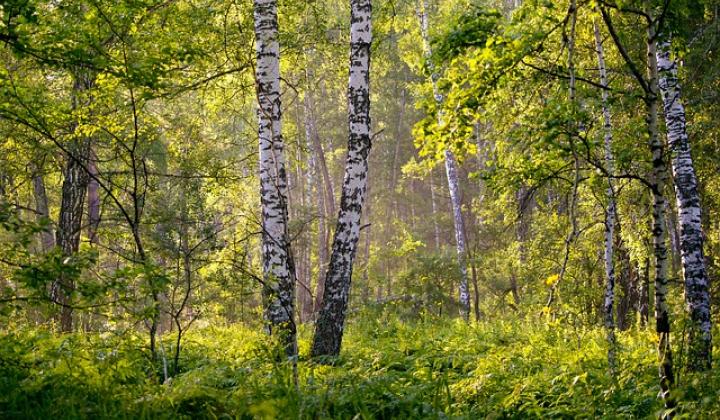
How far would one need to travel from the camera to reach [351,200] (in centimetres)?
773

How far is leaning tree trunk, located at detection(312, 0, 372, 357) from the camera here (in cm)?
757

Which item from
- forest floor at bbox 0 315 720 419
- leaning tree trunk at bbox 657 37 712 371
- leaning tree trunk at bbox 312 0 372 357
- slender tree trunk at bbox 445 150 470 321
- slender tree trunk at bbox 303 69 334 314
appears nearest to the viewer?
forest floor at bbox 0 315 720 419

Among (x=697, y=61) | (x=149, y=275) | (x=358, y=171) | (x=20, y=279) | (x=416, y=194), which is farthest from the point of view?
(x=416, y=194)

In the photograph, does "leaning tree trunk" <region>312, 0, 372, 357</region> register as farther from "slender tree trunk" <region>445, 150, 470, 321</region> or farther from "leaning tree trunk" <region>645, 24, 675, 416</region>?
"slender tree trunk" <region>445, 150, 470, 321</region>

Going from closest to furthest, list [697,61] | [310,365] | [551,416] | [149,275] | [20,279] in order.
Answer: [20,279]
[149,275]
[551,416]
[310,365]
[697,61]

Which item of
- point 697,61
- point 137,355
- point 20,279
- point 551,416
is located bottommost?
point 551,416

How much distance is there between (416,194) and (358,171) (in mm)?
28501

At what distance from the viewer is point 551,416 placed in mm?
4516

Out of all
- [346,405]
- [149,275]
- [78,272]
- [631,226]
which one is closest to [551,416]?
[346,405]

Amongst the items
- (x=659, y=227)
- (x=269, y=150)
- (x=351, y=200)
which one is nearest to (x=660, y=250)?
(x=659, y=227)

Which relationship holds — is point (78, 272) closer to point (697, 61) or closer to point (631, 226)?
point (631, 226)

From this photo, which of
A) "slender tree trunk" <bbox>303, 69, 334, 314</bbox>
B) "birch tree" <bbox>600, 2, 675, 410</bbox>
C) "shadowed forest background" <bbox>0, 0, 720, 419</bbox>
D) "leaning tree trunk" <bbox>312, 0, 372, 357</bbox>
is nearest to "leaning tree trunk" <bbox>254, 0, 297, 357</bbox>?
"shadowed forest background" <bbox>0, 0, 720, 419</bbox>

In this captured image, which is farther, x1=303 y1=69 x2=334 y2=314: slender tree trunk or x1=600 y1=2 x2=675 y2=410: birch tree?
x1=303 y1=69 x2=334 y2=314: slender tree trunk

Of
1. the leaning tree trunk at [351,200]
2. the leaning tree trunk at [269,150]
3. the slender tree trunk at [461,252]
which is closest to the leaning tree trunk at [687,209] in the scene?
the leaning tree trunk at [351,200]
